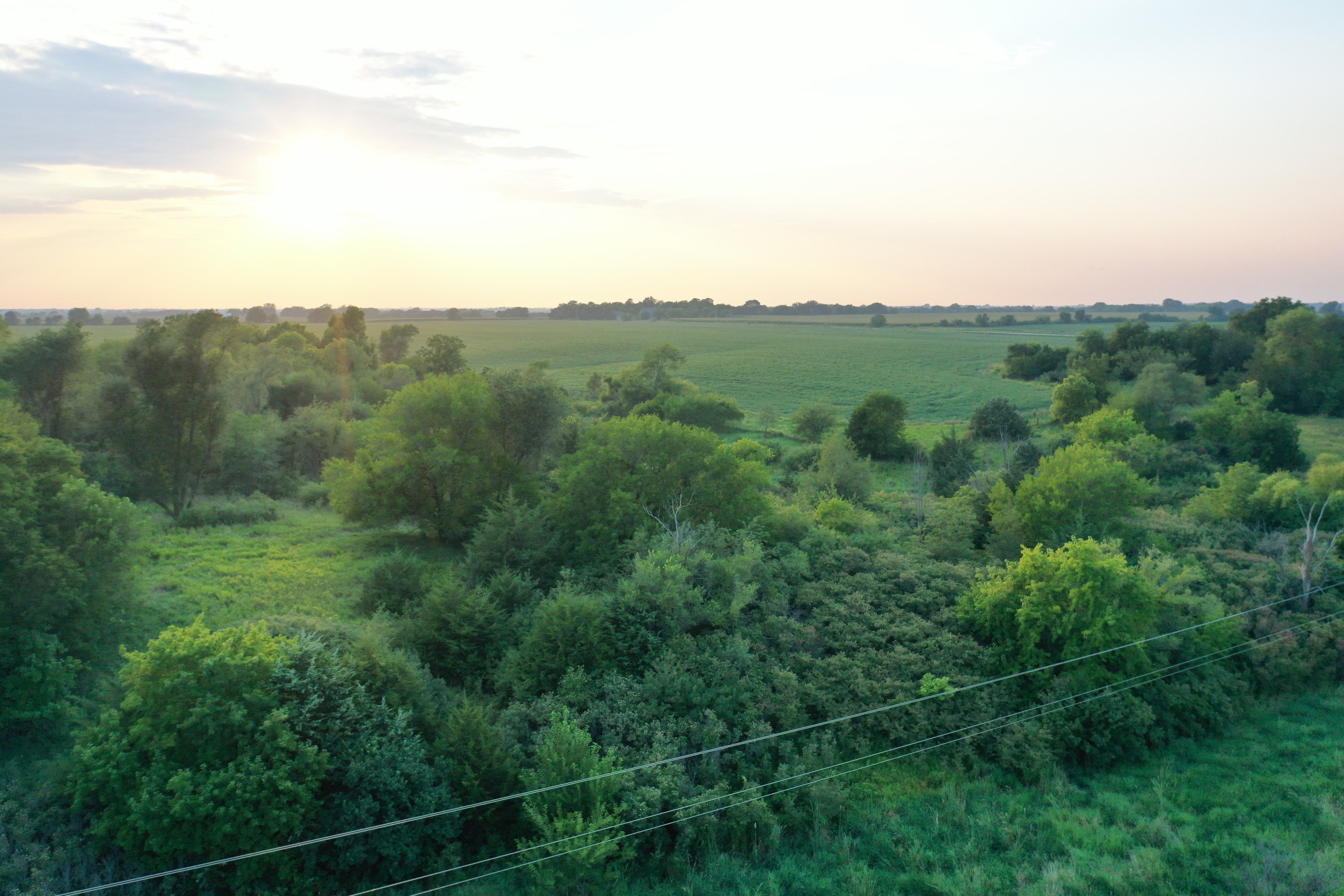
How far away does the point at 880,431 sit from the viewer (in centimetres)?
5019

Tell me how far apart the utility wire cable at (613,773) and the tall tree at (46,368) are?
29563 mm

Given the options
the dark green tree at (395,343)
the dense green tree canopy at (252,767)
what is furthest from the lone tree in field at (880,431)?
the dark green tree at (395,343)

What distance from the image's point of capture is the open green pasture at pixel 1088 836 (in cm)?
1323

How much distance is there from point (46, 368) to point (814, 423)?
45341 mm

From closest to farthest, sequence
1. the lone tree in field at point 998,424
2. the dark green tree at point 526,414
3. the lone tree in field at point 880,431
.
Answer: the dark green tree at point 526,414, the lone tree in field at point 880,431, the lone tree in field at point 998,424

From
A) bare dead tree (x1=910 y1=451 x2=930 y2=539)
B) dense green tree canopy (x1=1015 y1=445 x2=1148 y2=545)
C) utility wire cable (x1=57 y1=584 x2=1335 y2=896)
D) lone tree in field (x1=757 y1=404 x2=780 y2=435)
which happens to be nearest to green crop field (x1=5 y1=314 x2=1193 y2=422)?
lone tree in field (x1=757 y1=404 x2=780 y2=435)

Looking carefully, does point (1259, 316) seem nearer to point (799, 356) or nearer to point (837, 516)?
point (799, 356)

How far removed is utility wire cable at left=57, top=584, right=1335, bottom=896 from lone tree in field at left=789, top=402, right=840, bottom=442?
3341cm

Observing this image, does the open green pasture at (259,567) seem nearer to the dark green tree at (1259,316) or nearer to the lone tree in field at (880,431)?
the lone tree in field at (880,431)

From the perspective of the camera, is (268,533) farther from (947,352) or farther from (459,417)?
(947,352)

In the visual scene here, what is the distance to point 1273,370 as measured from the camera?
205 feet

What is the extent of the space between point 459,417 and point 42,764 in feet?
57.2

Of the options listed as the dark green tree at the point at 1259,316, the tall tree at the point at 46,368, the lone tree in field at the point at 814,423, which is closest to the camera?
the tall tree at the point at 46,368

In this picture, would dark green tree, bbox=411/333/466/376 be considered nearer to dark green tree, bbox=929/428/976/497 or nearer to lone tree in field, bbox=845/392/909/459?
lone tree in field, bbox=845/392/909/459
